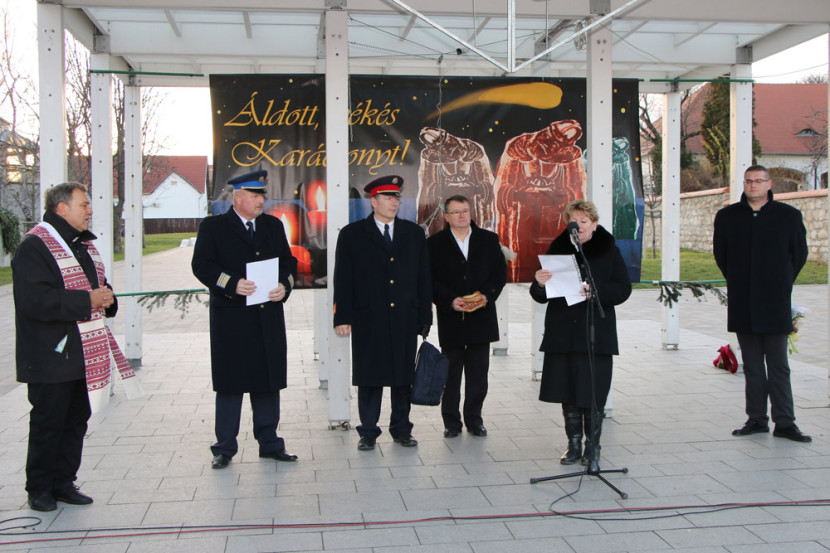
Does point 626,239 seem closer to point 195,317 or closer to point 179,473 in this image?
point 179,473

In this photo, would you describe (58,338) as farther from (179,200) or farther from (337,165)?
(179,200)

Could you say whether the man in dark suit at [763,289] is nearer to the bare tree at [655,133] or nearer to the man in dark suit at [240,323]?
the man in dark suit at [240,323]

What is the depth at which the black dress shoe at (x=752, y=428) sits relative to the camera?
6.17m

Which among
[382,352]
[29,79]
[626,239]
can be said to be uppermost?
[29,79]

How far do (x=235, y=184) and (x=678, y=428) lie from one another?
3.95 metres

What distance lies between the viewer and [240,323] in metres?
5.47

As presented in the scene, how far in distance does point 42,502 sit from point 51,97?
10.4ft

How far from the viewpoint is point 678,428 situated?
→ 646cm

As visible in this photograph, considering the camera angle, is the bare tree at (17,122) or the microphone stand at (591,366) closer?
the microphone stand at (591,366)

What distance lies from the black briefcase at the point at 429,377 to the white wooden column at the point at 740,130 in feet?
15.7

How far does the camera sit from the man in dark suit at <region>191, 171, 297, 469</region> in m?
5.46

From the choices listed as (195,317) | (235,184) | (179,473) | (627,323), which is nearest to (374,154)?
(235,184)

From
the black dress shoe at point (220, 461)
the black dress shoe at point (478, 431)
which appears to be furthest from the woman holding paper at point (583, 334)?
the black dress shoe at point (220, 461)

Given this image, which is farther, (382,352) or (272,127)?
(272,127)
